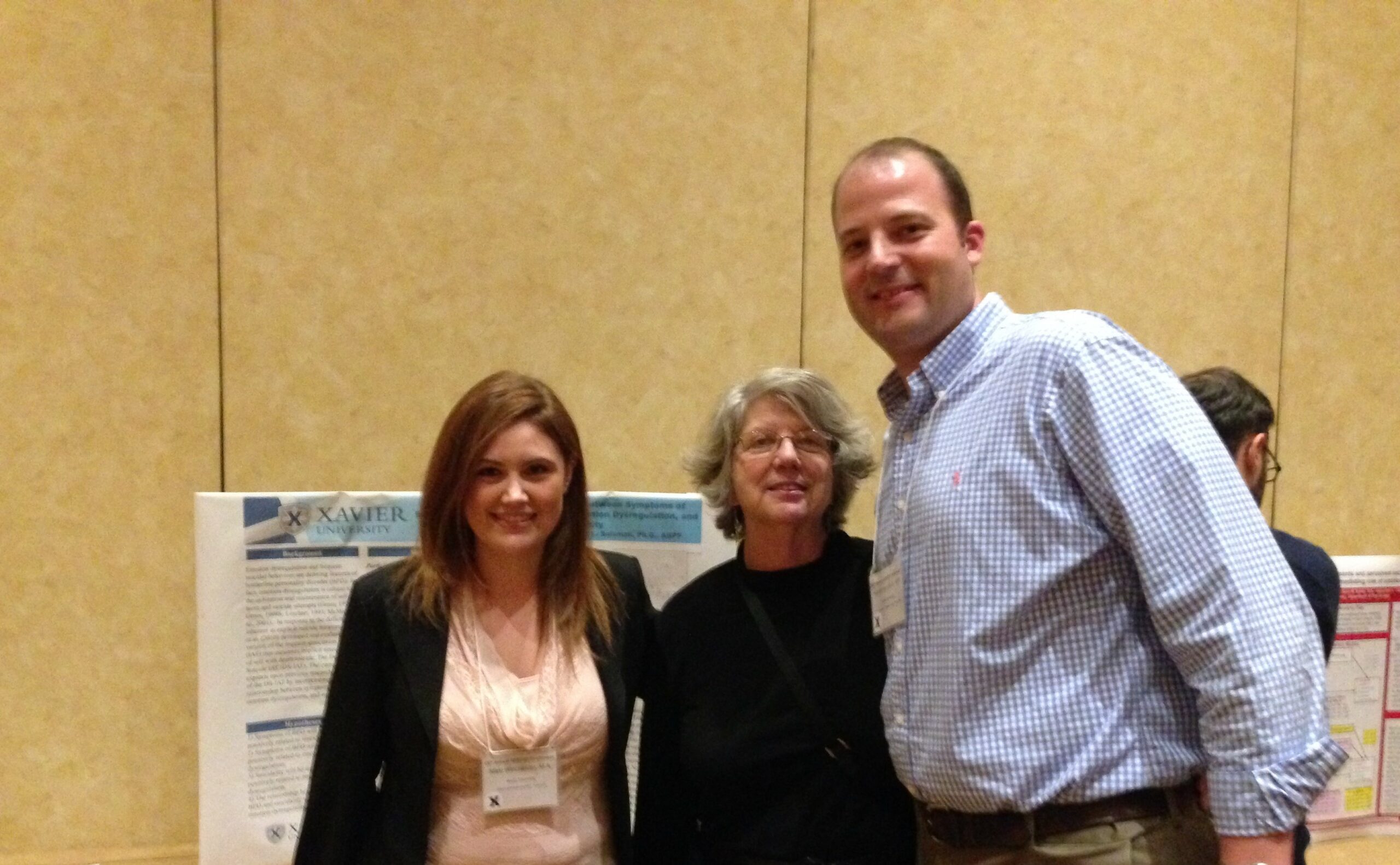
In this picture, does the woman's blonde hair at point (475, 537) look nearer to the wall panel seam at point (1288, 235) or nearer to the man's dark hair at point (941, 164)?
the man's dark hair at point (941, 164)

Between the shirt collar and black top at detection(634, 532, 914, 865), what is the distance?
20.8 inches

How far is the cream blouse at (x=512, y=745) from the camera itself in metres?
1.81

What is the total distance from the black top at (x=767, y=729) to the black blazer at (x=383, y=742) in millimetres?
122

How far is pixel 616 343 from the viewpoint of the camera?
2.84 metres

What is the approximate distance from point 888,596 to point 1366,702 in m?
2.32

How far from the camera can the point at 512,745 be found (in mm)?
1804

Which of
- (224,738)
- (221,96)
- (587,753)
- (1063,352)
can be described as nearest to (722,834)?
(587,753)

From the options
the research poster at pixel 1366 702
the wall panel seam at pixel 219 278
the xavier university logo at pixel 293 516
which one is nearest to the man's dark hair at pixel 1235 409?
the research poster at pixel 1366 702

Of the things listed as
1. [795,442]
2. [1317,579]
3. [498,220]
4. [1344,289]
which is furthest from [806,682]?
[1344,289]

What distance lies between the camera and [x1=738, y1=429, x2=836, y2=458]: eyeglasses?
2.00 m

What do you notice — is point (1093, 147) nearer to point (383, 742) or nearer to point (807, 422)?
point (807, 422)

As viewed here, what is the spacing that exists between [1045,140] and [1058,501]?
2.15 meters

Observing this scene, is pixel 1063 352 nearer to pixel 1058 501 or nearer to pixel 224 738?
pixel 1058 501

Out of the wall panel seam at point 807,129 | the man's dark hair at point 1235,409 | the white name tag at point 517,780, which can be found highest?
the wall panel seam at point 807,129
